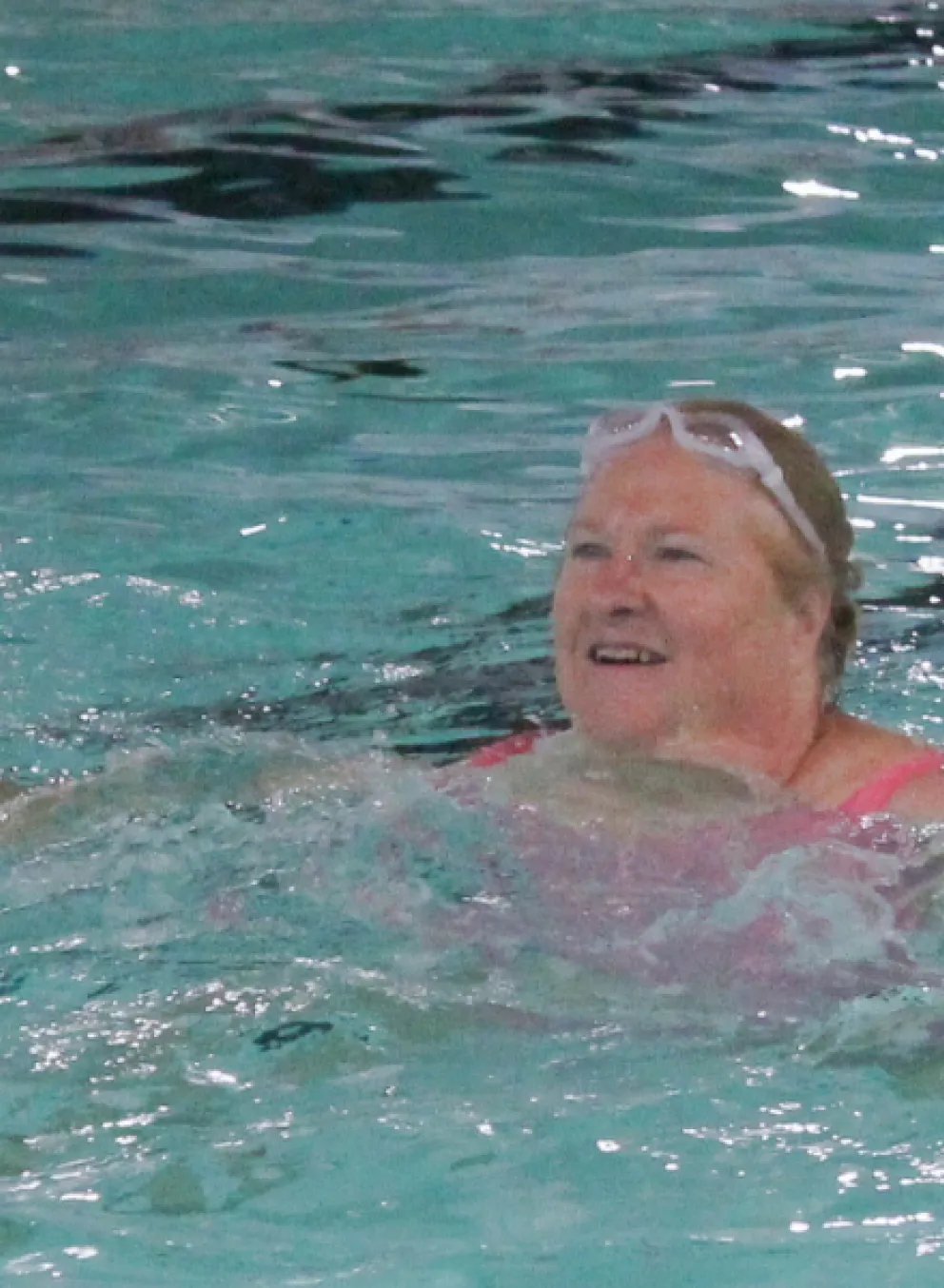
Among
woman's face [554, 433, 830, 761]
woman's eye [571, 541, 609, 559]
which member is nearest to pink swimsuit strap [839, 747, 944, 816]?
woman's face [554, 433, 830, 761]

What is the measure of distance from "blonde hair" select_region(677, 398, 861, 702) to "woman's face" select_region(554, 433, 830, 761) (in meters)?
0.03

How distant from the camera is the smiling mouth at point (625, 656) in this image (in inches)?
130

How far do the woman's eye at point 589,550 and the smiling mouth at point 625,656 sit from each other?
0.15 meters

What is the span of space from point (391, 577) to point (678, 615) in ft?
5.68

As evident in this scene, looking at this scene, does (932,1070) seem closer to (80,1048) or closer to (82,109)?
(80,1048)

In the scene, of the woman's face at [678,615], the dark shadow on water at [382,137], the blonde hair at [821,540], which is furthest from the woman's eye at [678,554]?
the dark shadow on water at [382,137]

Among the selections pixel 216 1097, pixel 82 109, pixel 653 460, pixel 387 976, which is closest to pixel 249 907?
pixel 387 976

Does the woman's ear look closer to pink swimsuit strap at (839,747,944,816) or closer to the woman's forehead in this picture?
the woman's forehead

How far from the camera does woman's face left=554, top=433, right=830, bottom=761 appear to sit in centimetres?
330

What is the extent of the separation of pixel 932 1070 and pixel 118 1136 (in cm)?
96

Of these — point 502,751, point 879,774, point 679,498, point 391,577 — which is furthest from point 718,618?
point 391,577

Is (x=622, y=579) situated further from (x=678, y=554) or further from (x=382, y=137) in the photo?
(x=382, y=137)

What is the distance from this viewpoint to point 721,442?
3.43 meters

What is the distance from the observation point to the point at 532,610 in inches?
189
